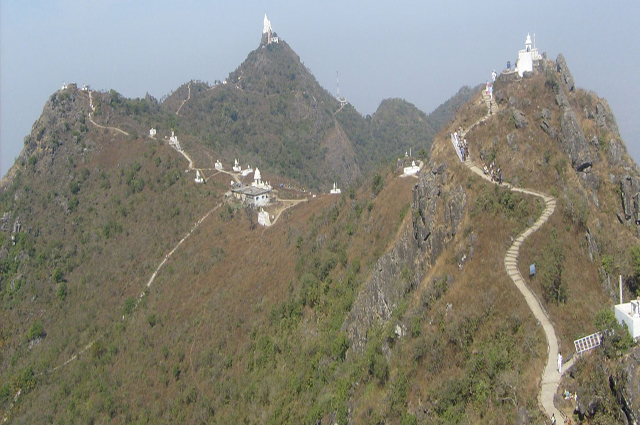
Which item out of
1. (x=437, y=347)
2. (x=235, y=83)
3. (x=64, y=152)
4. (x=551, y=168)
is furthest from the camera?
(x=235, y=83)

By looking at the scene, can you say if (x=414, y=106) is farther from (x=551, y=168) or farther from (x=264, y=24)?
(x=551, y=168)

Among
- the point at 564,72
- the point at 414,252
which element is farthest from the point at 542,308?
the point at 564,72

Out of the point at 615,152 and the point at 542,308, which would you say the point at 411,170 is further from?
the point at 542,308

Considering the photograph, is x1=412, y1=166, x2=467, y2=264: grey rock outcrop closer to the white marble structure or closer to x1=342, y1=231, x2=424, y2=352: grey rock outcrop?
x1=342, y1=231, x2=424, y2=352: grey rock outcrop

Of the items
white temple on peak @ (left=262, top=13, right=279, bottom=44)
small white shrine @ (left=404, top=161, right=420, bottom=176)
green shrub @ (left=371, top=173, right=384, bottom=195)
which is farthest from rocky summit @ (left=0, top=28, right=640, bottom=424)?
white temple on peak @ (left=262, top=13, right=279, bottom=44)

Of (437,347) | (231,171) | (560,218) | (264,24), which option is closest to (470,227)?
(560,218)
